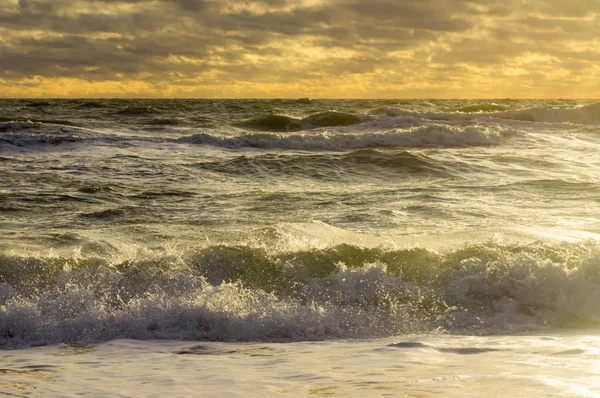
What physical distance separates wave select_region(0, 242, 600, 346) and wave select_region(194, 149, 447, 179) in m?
8.93

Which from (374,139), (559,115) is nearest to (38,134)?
(374,139)

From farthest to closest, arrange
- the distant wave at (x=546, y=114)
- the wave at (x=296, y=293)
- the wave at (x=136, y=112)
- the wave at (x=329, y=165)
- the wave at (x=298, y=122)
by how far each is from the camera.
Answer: the wave at (x=136, y=112) < the distant wave at (x=546, y=114) < the wave at (x=298, y=122) < the wave at (x=329, y=165) < the wave at (x=296, y=293)

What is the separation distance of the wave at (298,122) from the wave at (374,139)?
26.0ft

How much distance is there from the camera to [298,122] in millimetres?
35594

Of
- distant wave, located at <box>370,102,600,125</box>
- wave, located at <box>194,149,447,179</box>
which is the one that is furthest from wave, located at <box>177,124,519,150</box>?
distant wave, located at <box>370,102,600,125</box>

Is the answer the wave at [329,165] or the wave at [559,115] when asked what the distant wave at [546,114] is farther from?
the wave at [329,165]

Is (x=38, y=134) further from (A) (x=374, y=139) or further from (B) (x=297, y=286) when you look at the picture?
(B) (x=297, y=286)

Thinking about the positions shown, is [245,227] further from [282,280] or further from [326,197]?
[326,197]

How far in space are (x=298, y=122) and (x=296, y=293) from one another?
2836cm

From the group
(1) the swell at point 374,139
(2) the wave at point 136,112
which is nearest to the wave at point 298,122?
(1) the swell at point 374,139

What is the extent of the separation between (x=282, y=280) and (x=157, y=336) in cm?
191

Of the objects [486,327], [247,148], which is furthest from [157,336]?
[247,148]

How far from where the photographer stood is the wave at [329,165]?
17.6 m

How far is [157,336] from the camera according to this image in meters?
6.46
